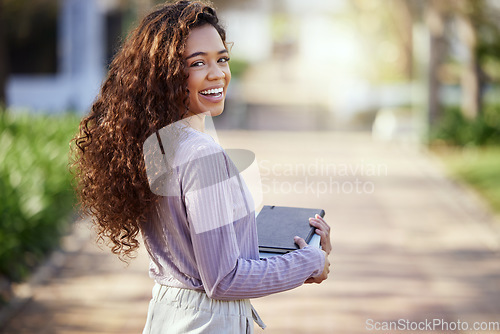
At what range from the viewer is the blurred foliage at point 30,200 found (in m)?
5.66

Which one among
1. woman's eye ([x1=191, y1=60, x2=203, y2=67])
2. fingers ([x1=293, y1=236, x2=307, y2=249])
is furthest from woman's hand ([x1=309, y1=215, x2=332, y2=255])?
woman's eye ([x1=191, y1=60, x2=203, y2=67])

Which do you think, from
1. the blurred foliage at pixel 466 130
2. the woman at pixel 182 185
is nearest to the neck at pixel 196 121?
the woman at pixel 182 185

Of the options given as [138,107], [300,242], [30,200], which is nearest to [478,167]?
[30,200]

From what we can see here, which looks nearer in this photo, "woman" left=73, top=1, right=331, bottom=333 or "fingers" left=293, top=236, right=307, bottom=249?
"woman" left=73, top=1, right=331, bottom=333

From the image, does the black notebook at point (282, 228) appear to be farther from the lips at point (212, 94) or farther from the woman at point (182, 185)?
the lips at point (212, 94)

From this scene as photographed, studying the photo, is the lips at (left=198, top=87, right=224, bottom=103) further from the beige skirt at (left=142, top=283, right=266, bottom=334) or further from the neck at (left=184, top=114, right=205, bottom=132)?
the beige skirt at (left=142, top=283, right=266, bottom=334)

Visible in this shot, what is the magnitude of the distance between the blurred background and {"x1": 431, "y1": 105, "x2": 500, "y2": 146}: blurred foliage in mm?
24

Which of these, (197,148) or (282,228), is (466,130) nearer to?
(282,228)

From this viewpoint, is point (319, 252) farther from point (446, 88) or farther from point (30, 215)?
point (446, 88)

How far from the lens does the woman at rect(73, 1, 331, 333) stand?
1740mm

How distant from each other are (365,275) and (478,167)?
6.91m

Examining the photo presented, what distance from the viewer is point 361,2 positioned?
30.8 meters

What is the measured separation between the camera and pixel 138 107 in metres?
1.86

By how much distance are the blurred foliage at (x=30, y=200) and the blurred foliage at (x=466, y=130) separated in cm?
930
